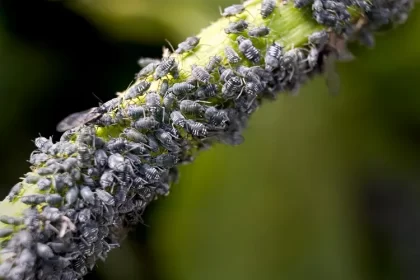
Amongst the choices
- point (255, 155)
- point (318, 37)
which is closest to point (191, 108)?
point (318, 37)

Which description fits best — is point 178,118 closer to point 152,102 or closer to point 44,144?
point 152,102

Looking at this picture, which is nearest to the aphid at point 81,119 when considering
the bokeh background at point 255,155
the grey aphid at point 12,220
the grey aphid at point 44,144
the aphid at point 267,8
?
the grey aphid at point 44,144

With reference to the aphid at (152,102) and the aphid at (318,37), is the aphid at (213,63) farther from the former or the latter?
the aphid at (318,37)

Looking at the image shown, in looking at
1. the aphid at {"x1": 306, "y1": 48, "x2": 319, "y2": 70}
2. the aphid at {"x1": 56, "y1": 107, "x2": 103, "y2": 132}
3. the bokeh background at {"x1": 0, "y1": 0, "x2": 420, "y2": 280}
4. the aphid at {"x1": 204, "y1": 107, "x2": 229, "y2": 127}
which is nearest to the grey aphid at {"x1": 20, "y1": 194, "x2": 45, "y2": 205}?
the aphid at {"x1": 56, "y1": 107, "x2": 103, "y2": 132}

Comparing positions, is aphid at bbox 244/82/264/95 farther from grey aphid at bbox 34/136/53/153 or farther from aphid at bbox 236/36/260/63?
grey aphid at bbox 34/136/53/153

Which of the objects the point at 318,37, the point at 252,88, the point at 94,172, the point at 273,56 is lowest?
the point at 94,172
